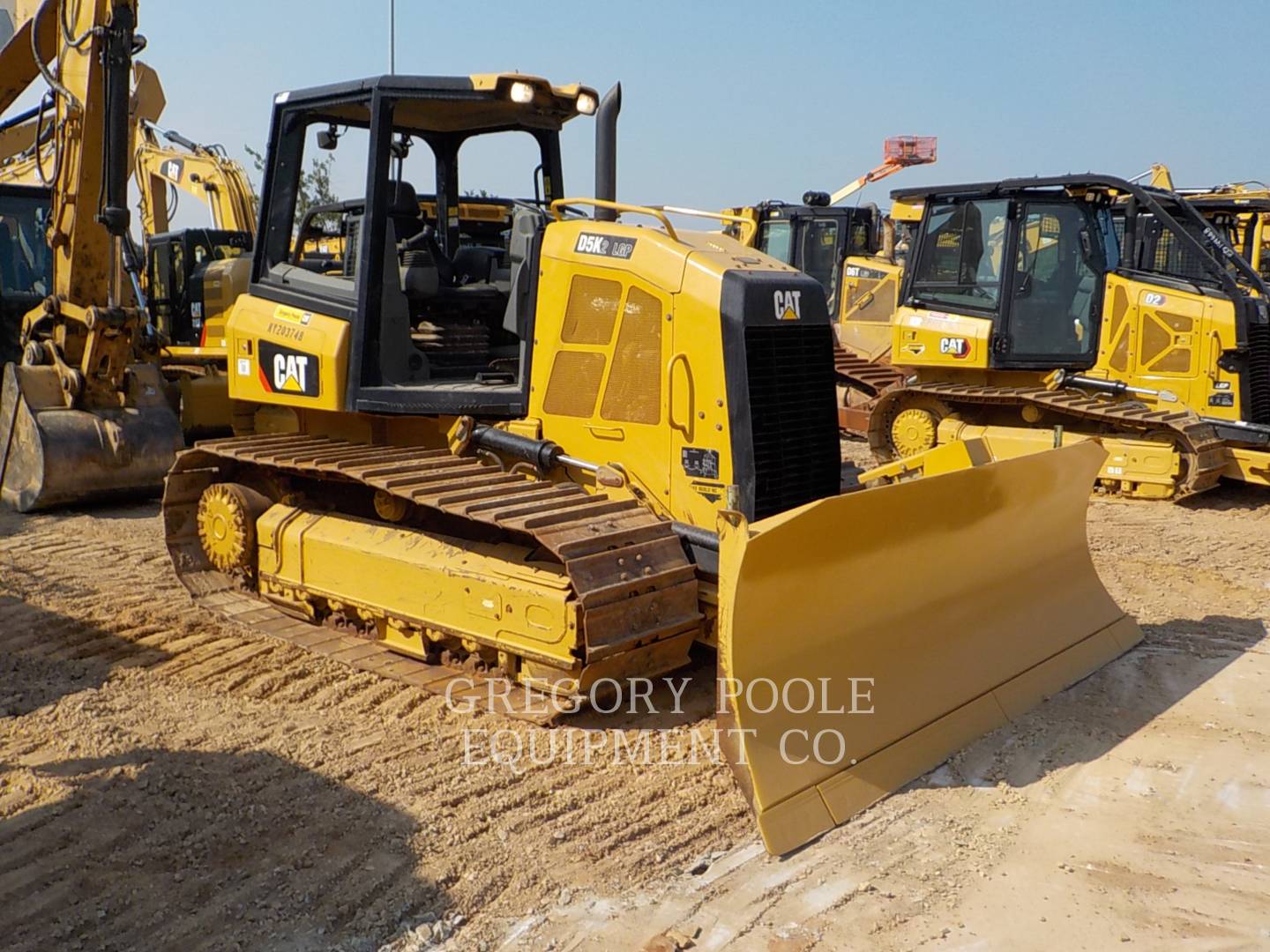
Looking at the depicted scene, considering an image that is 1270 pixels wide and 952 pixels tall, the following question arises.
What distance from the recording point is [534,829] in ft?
12.3

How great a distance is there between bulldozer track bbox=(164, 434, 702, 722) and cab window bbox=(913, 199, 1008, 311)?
6.17 metres

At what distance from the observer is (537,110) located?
17.8 ft

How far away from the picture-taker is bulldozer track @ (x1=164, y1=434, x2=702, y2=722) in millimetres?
4203

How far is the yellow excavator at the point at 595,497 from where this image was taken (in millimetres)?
4047

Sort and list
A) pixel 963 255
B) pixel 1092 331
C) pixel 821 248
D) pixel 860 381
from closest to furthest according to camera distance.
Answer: pixel 1092 331 → pixel 963 255 → pixel 860 381 → pixel 821 248

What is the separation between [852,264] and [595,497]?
32.8 feet

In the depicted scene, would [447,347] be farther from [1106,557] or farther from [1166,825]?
[1106,557]

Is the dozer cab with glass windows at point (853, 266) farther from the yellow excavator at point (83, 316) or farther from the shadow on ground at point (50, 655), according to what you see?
the shadow on ground at point (50, 655)

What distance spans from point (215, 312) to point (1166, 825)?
36.9ft

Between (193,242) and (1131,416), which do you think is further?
(193,242)

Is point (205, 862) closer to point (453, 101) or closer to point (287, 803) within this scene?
point (287, 803)

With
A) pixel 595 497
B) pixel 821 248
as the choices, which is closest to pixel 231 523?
pixel 595 497

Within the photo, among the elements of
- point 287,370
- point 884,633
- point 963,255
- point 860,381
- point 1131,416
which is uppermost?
point 963,255

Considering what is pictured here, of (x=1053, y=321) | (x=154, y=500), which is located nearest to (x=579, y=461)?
(x=154, y=500)
